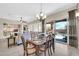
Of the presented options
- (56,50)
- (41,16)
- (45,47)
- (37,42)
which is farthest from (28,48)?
(41,16)

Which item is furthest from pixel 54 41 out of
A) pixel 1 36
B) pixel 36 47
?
pixel 1 36

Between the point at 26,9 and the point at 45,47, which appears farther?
the point at 45,47

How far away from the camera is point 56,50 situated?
234 cm

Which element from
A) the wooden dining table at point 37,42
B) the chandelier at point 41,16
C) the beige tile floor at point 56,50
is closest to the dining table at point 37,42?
the wooden dining table at point 37,42

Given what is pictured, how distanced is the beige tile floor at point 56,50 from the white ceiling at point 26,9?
65 cm

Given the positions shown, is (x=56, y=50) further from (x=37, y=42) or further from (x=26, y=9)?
(x=26, y=9)

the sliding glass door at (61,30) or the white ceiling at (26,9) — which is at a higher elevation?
the white ceiling at (26,9)

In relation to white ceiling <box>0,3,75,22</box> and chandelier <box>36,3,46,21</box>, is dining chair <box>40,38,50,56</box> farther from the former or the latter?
white ceiling <box>0,3,75,22</box>

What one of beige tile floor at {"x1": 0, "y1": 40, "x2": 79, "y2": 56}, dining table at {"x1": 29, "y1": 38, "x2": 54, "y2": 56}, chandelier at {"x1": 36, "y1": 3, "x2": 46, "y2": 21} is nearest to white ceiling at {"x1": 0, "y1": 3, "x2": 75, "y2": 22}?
chandelier at {"x1": 36, "y1": 3, "x2": 46, "y2": 21}

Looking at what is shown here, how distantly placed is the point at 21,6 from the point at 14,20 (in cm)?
37

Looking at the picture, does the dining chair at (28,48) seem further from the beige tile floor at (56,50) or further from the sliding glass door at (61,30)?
the sliding glass door at (61,30)

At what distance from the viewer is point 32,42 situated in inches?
94.2

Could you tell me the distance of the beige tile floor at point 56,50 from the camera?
7.36ft

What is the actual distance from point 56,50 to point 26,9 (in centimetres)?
119
